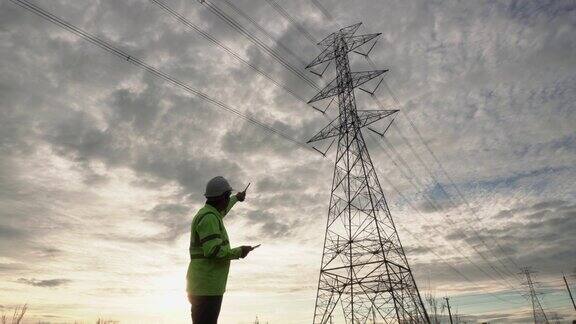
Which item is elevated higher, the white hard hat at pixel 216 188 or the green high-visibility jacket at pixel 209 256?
the white hard hat at pixel 216 188

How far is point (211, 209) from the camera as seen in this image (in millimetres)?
4148

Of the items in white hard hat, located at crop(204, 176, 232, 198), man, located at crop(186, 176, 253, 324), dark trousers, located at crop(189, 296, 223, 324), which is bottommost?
dark trousers, located at crop(189, 296, 223, 324)

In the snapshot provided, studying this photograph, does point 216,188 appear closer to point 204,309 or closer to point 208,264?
point 208,264

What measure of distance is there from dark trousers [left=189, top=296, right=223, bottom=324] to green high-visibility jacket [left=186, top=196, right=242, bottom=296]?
0.05 metres

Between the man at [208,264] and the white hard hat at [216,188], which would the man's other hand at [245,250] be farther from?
the white hard hat at [216,188]

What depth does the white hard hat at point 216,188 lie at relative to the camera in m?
4.43

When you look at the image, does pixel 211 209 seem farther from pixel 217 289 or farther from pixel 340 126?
pixel 340 126

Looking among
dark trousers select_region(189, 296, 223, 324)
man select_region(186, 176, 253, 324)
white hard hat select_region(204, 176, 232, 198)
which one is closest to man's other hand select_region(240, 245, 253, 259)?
man select_region(186, 176, 253, 324)

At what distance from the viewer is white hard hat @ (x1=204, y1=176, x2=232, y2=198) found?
14.5ft

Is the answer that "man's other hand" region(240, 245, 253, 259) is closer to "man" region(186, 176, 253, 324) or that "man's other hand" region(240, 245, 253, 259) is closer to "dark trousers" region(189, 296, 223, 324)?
"man" region(186, 176, 253, 324)

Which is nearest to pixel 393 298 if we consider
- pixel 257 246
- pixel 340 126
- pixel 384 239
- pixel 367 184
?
pixel 384 239

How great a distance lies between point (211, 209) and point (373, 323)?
17950 millimetres

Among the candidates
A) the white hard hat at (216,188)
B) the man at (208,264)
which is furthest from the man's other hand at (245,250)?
the white hard hat at (216,188)

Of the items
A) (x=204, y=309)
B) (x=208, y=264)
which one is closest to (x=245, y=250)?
(x=208, y=264)
